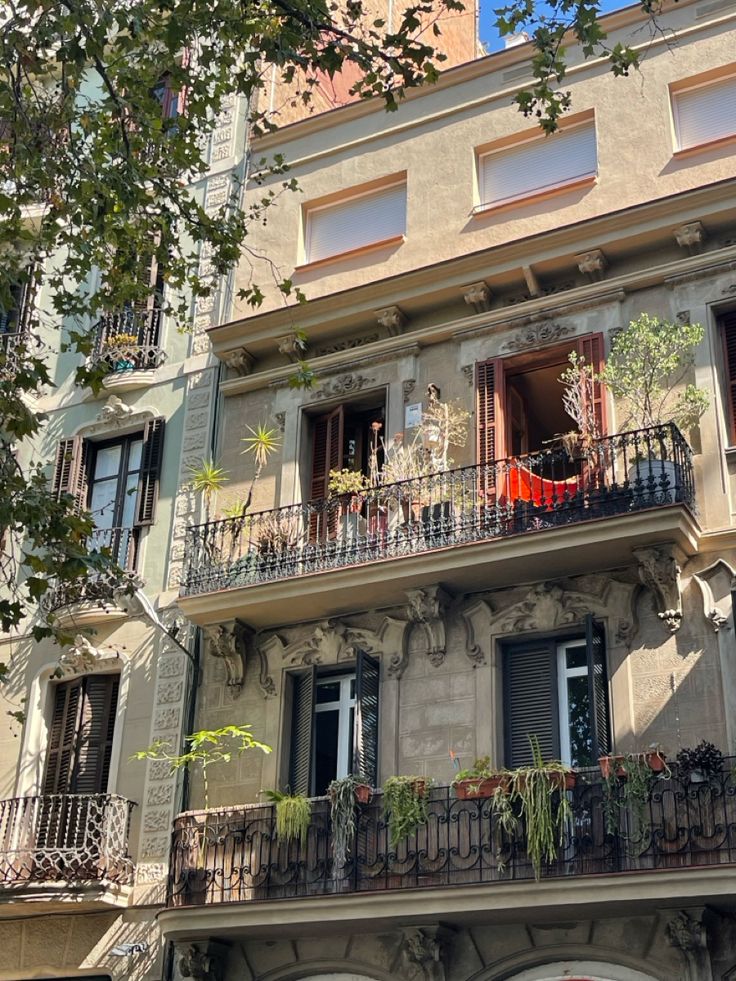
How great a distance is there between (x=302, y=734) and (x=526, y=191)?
741 centimetres

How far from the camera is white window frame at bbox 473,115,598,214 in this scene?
17.1 m

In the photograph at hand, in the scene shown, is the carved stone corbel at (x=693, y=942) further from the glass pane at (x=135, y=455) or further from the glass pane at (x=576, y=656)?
the glass pane at (x=135, y=455)

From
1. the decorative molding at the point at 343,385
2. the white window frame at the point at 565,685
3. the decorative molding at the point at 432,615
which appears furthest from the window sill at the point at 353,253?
the white window frame at the point at 565,685

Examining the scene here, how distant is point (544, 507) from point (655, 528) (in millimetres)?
1405

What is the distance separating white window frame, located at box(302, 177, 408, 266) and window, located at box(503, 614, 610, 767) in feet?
20.2

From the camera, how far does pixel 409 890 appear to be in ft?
43.4

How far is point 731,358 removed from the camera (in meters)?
15.3

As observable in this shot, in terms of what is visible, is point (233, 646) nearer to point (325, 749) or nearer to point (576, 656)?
point (325, 749)

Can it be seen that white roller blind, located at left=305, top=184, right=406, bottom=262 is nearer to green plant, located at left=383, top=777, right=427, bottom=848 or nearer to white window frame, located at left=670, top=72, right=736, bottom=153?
white window frame, located at left=670, top=72, right=736, bottom=153

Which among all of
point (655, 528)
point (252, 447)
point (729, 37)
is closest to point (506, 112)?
point (729, 37)

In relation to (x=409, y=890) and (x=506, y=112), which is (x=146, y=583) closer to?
(x=409, y=890)

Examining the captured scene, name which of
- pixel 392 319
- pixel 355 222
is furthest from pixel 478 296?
pixel 355 222

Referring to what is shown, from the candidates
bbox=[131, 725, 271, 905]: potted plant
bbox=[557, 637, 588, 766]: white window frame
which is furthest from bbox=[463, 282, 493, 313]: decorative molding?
bbox=[131, 725, 271, 905]: potted plant

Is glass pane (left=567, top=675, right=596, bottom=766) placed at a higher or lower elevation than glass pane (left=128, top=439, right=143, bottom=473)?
lower
